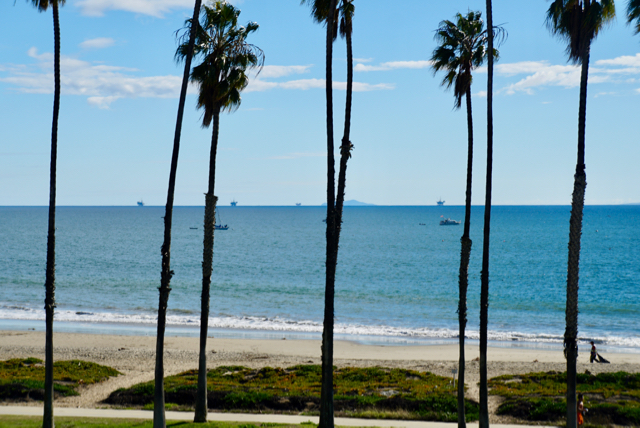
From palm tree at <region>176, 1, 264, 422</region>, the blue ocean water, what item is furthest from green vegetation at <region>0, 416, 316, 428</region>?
the blue ocean water

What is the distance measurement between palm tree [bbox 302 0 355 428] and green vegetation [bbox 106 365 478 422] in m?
5.61

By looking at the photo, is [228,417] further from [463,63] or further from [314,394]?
[463,63]

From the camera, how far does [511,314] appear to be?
48.3m

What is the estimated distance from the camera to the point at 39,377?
23.6 meters

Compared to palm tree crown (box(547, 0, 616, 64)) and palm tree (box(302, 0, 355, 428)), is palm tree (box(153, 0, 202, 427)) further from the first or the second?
palm tree crown (box(547, 0, 616, 64))

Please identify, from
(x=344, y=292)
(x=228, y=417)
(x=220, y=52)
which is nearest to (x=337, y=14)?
(x=220, y=52)

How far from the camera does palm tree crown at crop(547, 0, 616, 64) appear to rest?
→ 1366cm

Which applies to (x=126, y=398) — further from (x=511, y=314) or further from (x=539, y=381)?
(x=511, y=314)

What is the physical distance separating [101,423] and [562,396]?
52.5ft

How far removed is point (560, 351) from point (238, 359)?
20325mm

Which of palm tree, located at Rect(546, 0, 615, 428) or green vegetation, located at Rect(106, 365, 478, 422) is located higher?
palm tree, located at Rect(546, 0, 615, 428)

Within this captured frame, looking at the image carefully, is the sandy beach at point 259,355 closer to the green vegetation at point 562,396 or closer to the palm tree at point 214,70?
the green vegetation at point 562,396

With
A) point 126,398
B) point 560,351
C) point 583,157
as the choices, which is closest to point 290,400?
point 126,398

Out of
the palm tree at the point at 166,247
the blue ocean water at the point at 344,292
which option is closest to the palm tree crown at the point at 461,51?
the palm tree at the point at 166,247
